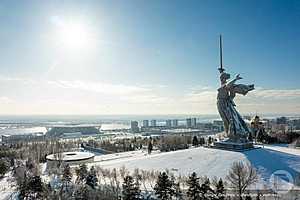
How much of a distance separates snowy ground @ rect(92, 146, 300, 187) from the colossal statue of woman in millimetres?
2420

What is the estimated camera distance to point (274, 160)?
29469 millimetres

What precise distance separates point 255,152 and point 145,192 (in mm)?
14117

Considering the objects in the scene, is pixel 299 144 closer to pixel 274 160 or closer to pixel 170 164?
pixel 274 160

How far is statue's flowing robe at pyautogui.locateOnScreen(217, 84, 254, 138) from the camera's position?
1341 inches

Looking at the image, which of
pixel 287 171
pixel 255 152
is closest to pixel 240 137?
pixel 255 152

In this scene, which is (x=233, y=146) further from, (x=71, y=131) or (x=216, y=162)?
(x=71, y=131)

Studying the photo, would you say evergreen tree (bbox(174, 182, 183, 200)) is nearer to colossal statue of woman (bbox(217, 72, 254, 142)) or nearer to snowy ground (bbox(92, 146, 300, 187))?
snowy ground (bbox(92, 146, 300, 187))

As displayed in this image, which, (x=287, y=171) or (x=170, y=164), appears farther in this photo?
(x=170, y=164)

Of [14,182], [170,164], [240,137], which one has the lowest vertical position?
[14,182]

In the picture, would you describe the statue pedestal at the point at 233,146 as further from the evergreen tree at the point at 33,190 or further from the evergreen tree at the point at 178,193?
the evergreen tree at the point at 33,190

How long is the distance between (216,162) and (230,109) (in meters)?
8.41

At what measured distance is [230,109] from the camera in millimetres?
35312

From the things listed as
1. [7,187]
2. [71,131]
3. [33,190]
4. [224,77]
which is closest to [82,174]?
[33,190]

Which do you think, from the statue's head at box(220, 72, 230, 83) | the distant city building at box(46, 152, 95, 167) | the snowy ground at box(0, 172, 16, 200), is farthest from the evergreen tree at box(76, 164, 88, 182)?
the statue's head at box(220, 72, 230, 83)
